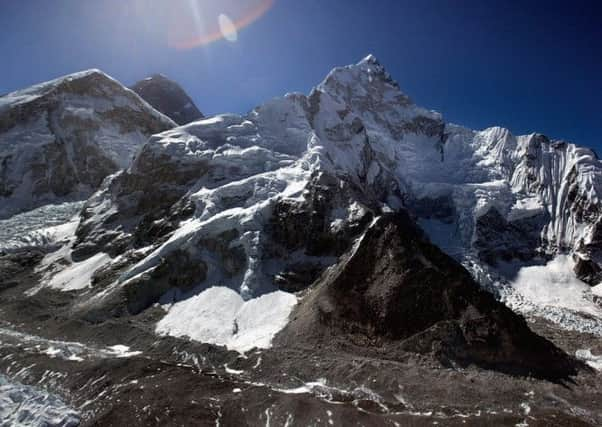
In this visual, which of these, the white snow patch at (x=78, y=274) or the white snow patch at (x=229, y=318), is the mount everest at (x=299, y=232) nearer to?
the white snow patch at (x=229, y=318)

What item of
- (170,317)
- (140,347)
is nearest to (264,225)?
(170,317)

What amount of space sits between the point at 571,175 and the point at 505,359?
376 feet

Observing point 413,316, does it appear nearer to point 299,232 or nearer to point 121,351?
point 299,232

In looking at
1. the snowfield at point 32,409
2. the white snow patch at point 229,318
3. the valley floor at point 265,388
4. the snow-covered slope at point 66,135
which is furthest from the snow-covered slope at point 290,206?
the snow-covered slope at point 66,135

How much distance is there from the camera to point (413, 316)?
42969 mm

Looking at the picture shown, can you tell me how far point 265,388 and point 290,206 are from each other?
118 ft

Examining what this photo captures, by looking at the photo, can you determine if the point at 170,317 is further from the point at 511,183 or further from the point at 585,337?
the point at 511,183

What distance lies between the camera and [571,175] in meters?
127

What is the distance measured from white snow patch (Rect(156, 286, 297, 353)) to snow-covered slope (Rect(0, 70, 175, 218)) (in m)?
90.0

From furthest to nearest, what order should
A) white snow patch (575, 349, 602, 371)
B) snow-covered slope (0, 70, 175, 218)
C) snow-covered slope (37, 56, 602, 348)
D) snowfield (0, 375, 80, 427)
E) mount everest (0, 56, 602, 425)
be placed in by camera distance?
snow-covered slope (0, 70, 175, 218) < snow-covered slope (37, 56, 602, 348) < white snow patch (575, 349, 602, 371) < mount everest (0, 56, 602, 425) < snowfield (0, 375, 80, 427)

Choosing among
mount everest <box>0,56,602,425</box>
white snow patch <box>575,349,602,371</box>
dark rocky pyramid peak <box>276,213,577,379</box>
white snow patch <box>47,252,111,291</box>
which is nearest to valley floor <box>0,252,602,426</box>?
mount everest <box>0,56,602,425</box>

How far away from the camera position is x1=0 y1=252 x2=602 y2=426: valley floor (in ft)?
98.6

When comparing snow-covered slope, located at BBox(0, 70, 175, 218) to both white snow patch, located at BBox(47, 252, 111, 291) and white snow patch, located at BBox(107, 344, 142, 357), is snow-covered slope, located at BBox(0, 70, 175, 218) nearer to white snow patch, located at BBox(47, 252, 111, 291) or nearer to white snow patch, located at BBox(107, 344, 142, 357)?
white snow patch, located at BBox(47, 252, 111, 291)

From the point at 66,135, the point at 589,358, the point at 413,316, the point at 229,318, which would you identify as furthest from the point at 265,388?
the point at 66,135
